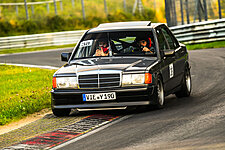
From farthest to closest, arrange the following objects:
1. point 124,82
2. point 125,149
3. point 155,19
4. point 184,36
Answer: point 155,19 < point 184,36 < point 124,82 < point 125,149

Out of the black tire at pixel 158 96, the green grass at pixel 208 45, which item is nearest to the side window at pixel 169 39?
the black tire at pixel 158 96

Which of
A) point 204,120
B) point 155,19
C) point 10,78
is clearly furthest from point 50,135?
point 155,19

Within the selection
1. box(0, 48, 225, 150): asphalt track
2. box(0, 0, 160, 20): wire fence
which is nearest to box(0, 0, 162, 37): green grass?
box(0, 0, 160, 20): wire fence

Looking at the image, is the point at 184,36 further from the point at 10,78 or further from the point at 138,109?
the point at 138,109

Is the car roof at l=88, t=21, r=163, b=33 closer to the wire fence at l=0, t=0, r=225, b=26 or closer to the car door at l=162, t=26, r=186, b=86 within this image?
the car door at l=162, t=26, r=186, b=86

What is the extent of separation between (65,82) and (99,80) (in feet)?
1.96

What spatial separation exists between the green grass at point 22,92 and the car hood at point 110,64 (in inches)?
56.2

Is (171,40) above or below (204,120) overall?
above

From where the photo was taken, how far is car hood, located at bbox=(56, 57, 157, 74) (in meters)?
9.19

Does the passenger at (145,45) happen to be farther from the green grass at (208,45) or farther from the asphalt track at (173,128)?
the green grass at (208,45)

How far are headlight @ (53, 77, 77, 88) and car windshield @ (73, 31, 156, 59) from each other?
3.80ft

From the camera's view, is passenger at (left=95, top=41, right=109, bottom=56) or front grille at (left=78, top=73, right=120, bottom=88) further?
passenger at (left=95, top=41, right=109, bottom=56)

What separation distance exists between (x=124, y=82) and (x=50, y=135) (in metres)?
1.67

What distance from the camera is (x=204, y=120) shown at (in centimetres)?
818
